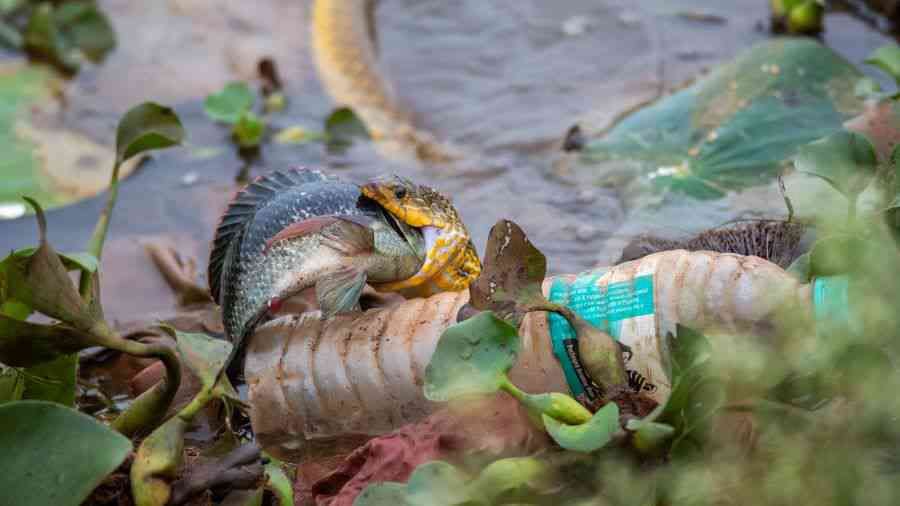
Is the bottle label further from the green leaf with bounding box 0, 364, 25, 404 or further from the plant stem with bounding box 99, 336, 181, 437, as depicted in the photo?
the green leaf with bounding box 0, 364, 25, 404

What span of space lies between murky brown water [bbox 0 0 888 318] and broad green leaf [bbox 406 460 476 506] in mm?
1357

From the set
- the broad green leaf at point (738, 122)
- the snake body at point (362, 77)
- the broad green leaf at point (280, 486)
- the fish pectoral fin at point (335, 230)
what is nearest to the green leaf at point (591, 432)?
the broad green leaf at point (280, 486)

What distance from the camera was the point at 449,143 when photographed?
13.1 ft

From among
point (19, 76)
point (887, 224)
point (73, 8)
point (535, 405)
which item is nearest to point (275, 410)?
point (535, 405)

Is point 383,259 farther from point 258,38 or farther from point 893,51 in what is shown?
point 258,38

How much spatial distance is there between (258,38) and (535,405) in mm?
3154

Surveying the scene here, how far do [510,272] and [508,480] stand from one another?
444 mm

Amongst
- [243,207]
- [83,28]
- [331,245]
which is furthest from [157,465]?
[83,28]

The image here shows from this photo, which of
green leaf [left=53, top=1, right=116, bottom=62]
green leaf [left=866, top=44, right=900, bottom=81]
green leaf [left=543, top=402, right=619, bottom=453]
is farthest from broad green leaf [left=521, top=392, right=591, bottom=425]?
green leaf [left=53, top=1, right=116, bottom=62]

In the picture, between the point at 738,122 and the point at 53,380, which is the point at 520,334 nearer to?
the point at 53,380

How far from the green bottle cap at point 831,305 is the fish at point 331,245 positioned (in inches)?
29.3

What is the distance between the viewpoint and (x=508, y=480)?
5.69 ft

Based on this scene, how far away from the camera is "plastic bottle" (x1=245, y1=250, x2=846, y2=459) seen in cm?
205

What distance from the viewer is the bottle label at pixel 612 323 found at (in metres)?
2.06
